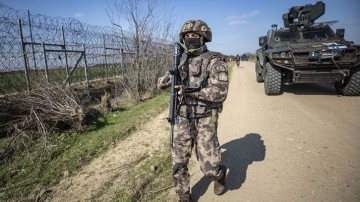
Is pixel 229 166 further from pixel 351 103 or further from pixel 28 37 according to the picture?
pixel 28 37

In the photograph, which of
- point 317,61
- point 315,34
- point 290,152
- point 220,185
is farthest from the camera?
point 315,34

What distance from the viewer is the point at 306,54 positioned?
670cm

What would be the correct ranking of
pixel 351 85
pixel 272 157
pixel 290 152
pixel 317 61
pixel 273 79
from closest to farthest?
pixel 272 157
pixel 290 152
pixel 317 61
pixel 351 85
pixel 273 79

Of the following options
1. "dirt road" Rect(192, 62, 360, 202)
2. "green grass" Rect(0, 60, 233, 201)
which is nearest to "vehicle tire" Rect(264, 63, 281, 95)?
"dirt road" Rect(192, 62, 360, 202)

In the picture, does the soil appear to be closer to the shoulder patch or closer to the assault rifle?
the assault rifle

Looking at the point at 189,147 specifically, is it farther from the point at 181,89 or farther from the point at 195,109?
the point at 181,89

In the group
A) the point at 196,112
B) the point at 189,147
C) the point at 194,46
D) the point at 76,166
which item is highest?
the point at 194,46

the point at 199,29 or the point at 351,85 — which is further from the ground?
the point at 199,29

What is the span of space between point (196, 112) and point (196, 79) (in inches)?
12.3

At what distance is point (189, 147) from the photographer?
2.65 m

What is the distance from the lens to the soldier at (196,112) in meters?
2.56

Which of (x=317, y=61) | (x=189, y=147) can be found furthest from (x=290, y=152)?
(x=317, y=61)

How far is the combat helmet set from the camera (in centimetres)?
257

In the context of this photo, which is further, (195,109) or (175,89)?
(195,109)
